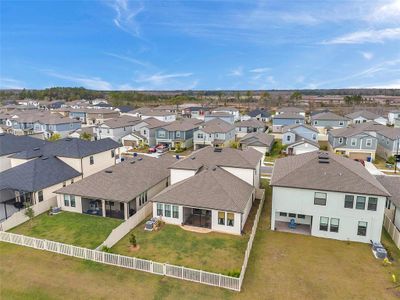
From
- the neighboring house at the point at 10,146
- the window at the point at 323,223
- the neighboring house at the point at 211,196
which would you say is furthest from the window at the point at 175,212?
the neighboring house at the point at 10,146

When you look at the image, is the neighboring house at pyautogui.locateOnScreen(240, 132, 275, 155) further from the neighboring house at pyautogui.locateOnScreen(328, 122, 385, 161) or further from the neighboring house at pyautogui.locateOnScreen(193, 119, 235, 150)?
the neighboring house at pyautogui.locateOnScreen(328, 122, 385, 161)

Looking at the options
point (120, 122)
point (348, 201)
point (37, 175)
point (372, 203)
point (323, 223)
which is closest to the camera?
point (372, 203)

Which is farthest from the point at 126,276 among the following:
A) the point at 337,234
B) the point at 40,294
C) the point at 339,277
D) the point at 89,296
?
the point at 337,234

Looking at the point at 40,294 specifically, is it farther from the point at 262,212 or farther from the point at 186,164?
the point at 262,212

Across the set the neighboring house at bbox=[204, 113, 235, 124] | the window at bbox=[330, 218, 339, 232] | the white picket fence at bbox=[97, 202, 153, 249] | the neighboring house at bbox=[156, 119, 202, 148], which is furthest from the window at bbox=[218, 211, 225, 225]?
the neighboring house at bbox=[204, 113, 235, 124]

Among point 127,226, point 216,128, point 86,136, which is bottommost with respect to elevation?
point 127,226

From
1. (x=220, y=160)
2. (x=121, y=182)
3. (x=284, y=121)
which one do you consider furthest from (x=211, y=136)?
(x=121, y=182)

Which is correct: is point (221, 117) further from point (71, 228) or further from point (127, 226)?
point (71, 228)
